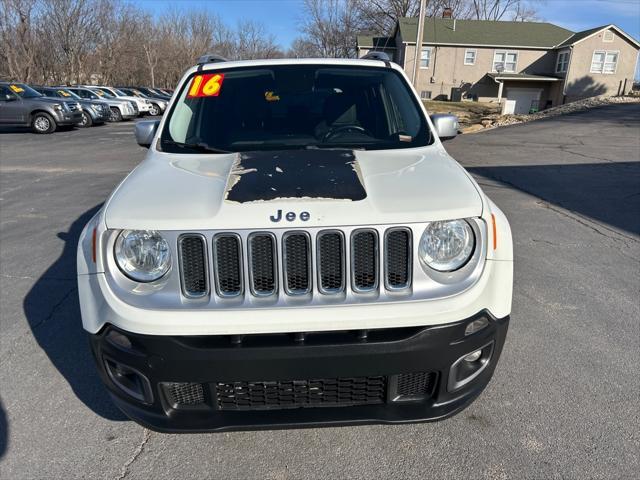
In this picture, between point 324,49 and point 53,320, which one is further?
point 324,49

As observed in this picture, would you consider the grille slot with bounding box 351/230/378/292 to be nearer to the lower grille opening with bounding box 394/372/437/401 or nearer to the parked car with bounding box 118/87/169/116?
the lower grille opening with bounding box 394/372/437/401

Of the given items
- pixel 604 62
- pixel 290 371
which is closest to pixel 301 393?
pixel 290 371

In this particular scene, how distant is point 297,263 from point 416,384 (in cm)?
77

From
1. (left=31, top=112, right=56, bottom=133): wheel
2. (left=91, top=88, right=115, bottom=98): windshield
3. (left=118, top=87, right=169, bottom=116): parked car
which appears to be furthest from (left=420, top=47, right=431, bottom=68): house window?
(left=31, top=112, right=56, bottom=133): wheel

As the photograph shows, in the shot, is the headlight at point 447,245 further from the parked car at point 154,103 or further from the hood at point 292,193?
the parked car at point 154,103

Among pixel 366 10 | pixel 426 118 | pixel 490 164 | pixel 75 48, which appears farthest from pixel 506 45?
pixel 426 118

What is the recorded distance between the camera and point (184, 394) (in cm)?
205

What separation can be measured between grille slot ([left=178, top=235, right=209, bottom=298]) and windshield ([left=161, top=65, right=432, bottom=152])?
1182 millimetres

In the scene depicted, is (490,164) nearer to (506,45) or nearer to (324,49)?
(506,45)

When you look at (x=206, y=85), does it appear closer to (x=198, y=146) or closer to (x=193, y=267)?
(x=198, y=146)

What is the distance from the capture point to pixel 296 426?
2.03 meters

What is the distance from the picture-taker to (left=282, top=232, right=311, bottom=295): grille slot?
1955mm

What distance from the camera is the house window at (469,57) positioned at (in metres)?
39.2

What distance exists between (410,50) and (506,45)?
7.92 m
